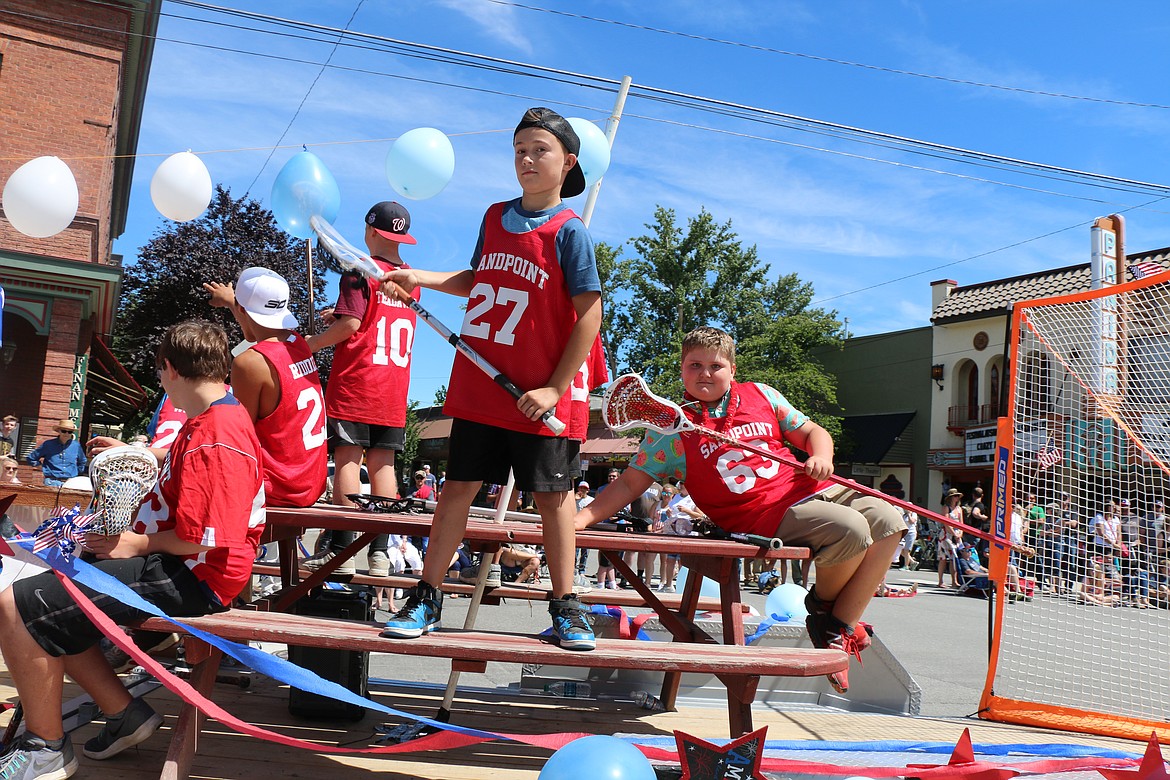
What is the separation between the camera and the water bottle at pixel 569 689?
5.00 m

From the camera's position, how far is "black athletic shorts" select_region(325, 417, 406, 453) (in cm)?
483

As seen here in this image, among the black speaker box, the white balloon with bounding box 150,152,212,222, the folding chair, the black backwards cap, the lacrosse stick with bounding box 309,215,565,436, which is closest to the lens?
the lacrosse stick with bounding box 309,215,565,436

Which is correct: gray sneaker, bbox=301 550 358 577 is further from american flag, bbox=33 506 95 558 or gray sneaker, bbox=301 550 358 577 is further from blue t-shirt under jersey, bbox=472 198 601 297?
blue t-shirt under jersey, bbox=472 198 601 297

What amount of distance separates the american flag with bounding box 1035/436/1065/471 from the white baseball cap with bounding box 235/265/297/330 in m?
4.64

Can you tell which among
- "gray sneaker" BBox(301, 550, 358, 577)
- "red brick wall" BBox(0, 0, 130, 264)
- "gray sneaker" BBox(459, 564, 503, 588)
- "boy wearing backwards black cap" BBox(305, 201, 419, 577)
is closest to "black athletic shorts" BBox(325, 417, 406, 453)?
"boy wearing backwards black cap" BBox(305, 201, 419, 577)

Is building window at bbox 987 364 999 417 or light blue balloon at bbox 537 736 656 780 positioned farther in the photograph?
building window at bbox 987 364 999 417

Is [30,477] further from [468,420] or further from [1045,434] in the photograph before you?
[1045,434]

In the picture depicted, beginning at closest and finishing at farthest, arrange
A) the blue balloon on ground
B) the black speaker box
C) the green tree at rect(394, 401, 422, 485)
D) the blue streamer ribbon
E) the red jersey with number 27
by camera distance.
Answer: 1. the blue streamer ribbon
2. the red jersey with number 27
3. the black speaker box
4. the blue balloon on ground
5. the green tree at rect(394, 401, 422, 485)

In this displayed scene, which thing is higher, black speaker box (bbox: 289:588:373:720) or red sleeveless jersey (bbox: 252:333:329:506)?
red sleeveless jersey (bbox: 252:333:329:506)

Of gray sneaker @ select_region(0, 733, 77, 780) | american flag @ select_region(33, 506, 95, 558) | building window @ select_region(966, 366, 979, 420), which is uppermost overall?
building window @ select_region(966, 366, 979, 420)

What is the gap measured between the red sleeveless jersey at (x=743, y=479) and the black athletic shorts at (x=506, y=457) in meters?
1.21

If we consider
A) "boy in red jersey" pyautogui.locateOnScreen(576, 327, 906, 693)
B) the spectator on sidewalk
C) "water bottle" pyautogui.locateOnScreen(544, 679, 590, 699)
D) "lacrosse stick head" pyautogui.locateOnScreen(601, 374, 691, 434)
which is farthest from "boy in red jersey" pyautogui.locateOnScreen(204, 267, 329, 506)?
the spectator on sidewalk

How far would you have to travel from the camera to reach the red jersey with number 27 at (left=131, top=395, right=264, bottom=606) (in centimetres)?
290

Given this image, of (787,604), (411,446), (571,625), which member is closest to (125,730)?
(571,625)
